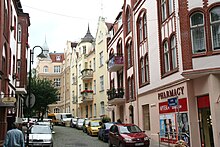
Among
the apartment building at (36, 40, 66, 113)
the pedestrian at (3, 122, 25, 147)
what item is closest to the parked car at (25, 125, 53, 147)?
the pedestrian at (3, 122, 25, 147)

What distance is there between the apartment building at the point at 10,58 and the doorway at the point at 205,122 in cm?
1051

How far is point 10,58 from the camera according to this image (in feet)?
80.2

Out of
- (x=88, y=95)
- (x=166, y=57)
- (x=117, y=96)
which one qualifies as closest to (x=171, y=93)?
(x=166, y=57)

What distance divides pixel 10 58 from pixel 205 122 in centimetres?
1562

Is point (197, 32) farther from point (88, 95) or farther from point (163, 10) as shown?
point (88, 95)

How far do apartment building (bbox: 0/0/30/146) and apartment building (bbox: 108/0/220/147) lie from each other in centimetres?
970

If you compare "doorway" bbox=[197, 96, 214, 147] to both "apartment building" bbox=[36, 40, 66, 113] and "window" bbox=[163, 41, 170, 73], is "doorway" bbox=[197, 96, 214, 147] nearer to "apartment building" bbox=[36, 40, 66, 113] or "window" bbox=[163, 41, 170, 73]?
"window" bbox=[163, 41, 170, 73]

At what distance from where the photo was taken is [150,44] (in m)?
23.7

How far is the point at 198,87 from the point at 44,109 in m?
35.2

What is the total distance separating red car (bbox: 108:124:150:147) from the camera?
17.9 m

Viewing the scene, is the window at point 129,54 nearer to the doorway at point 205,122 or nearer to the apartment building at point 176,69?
the apartment building at point 176,69

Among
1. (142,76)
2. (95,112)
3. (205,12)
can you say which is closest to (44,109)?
(95,112)

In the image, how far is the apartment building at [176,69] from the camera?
54.4 feet

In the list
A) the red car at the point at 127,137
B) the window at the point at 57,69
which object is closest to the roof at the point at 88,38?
the window at the point at 57,69
